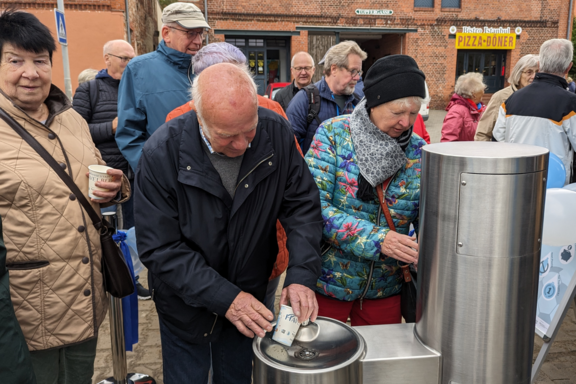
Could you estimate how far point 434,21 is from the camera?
2159 centimetres

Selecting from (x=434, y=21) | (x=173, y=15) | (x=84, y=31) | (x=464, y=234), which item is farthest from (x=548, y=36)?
(x=464, y=234)

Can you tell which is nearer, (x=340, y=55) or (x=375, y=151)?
(x=375, y=151)

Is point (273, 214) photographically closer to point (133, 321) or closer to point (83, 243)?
point (83, 243)

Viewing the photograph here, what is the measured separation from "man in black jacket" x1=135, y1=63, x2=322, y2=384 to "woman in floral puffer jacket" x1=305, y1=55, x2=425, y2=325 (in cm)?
15

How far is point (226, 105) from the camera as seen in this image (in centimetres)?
158

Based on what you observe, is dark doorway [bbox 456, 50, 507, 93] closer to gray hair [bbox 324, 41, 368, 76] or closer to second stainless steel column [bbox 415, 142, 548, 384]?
gray hair [bbox 324, 41, 368, 76]

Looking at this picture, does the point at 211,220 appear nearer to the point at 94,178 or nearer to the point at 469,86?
the point at 94,178

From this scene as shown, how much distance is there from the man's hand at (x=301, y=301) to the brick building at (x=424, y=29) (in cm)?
2038

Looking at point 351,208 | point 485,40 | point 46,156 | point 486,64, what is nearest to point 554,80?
point 351,208

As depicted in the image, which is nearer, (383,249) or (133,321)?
(383,249)

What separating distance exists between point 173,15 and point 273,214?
2.02 meters

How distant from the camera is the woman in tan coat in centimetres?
187

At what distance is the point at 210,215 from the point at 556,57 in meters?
3.21

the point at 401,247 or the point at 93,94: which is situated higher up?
the point at 93,94
